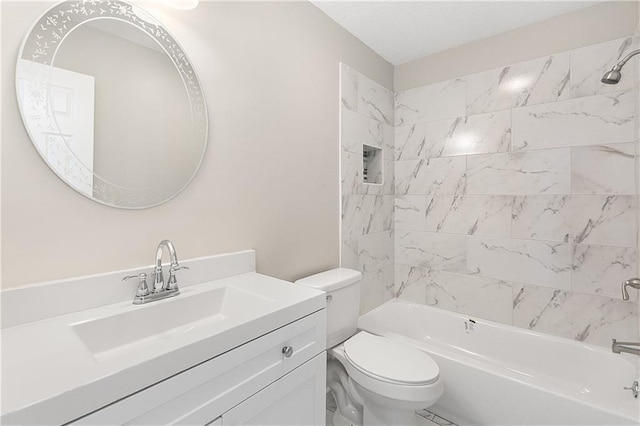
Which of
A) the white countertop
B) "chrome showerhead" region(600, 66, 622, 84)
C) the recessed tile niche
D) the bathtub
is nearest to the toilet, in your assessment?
the bathtub

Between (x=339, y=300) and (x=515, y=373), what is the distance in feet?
3.26

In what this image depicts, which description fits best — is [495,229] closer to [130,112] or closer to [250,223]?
[250,223]

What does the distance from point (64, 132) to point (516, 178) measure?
8.29 feet

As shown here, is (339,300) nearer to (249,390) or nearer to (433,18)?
(249,390)

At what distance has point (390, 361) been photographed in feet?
5.09

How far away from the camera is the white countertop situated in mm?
574

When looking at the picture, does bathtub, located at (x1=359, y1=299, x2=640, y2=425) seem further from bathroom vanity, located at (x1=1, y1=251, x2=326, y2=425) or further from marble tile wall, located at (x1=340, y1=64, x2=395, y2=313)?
bathroom vanity, located at (x1=1, y1=251, x2=326, y2=425)

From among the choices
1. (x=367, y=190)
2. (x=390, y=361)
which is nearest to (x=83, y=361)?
(x=390, y=361)

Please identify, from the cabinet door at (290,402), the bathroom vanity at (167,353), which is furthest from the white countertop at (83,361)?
the cabinet door at (290,402)

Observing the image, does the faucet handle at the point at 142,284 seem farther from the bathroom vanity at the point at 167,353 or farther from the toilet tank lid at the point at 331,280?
the toilet tank lid at the point at 331,280

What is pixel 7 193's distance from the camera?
0.90 m

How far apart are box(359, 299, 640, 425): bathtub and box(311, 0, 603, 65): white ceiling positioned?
6.89ft

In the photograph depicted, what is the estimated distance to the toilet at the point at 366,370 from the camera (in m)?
1.40

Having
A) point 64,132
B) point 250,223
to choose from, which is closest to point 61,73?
point 64,132
